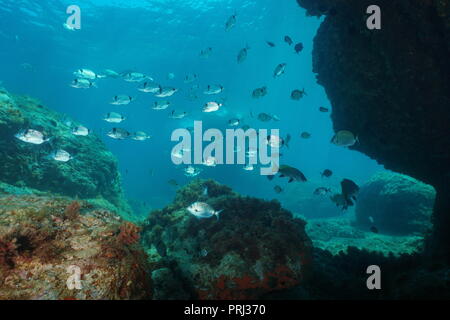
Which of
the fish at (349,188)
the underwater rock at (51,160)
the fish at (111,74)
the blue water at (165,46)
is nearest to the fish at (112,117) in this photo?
the underwater rock at (51,160)

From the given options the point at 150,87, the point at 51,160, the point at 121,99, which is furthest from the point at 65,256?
the point at 51,160

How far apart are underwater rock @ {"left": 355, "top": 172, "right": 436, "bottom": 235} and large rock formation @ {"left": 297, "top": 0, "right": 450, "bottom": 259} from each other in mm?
7052

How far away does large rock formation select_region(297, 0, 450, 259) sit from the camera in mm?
6762

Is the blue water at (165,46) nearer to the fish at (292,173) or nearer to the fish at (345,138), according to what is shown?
the fish at (292,173)

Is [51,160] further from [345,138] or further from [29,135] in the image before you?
[345,138]

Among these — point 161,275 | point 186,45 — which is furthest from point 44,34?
point 161,275

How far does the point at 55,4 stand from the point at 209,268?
36070 millimetres

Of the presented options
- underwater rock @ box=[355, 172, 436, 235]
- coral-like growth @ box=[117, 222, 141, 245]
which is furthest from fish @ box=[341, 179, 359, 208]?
underwater rock @ box=[355, 172, 436, 235]

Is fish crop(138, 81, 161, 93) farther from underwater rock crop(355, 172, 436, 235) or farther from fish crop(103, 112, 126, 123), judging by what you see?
underwater rock crop(355, 172, 436, 235)

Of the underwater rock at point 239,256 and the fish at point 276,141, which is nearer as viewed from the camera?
the underwater rock at point 239,256

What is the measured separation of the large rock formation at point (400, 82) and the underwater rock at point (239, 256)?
3.86 metres

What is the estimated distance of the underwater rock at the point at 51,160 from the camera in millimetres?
10805
